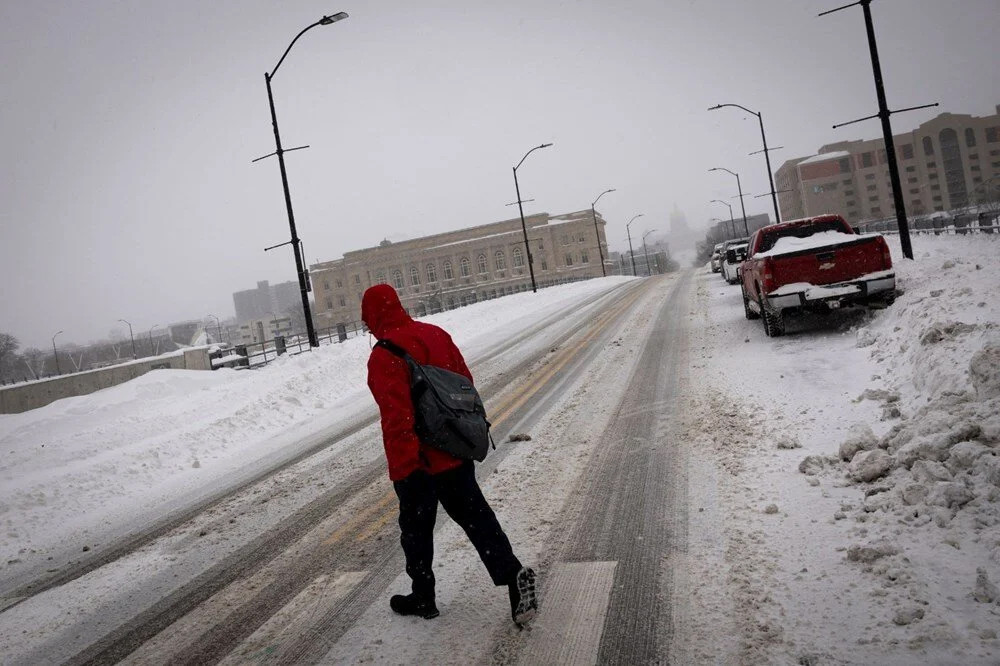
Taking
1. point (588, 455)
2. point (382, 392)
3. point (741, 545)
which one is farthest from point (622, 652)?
point (588, 455)

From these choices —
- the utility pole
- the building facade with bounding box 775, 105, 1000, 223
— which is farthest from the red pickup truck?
the building facade with bounding box 775, 105, 1000, 223

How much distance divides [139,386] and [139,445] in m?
8.97

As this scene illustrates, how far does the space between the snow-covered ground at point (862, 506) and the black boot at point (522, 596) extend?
889mm

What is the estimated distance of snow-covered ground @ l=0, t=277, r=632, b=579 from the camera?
7176 mm

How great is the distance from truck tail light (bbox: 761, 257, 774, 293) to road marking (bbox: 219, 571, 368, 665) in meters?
8.93

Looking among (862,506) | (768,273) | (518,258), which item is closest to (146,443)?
(862,506)

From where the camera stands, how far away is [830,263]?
10.5 m

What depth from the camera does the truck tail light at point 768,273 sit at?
35.2 ft

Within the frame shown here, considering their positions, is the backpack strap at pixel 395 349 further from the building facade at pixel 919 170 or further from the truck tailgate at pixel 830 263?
the building facade at pixel 919 170

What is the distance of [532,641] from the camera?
332cm

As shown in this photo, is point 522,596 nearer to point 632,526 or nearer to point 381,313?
point 632,526

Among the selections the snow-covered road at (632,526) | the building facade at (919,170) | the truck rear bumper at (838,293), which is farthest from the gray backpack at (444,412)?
the building facade at (919,170)

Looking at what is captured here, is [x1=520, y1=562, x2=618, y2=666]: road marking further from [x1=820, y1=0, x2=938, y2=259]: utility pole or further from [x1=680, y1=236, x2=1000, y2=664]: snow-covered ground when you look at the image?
[x1=820, y1=0, x2=938, y2=259]: utility pole

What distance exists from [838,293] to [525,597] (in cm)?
905
